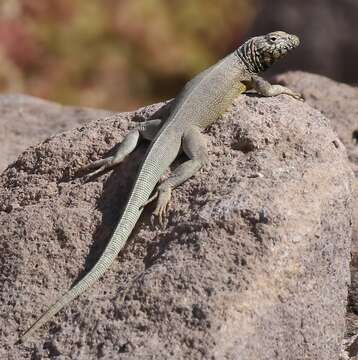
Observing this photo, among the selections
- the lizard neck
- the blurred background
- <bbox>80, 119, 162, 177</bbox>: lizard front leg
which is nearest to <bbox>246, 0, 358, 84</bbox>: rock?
the blurred background

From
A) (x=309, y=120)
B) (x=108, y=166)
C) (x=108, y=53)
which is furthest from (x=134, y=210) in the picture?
(x=108, y=53)

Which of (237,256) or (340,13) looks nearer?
(237,256)

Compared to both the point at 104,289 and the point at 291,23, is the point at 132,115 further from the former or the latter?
the point at 291,23

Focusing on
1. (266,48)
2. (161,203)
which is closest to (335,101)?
(266,48)

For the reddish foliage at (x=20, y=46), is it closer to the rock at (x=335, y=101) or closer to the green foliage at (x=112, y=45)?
the green foliage at (x=112, y=45)

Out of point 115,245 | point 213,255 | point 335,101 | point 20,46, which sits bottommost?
point 213,255

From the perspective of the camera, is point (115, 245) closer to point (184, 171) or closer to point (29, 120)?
point (184, 171)
